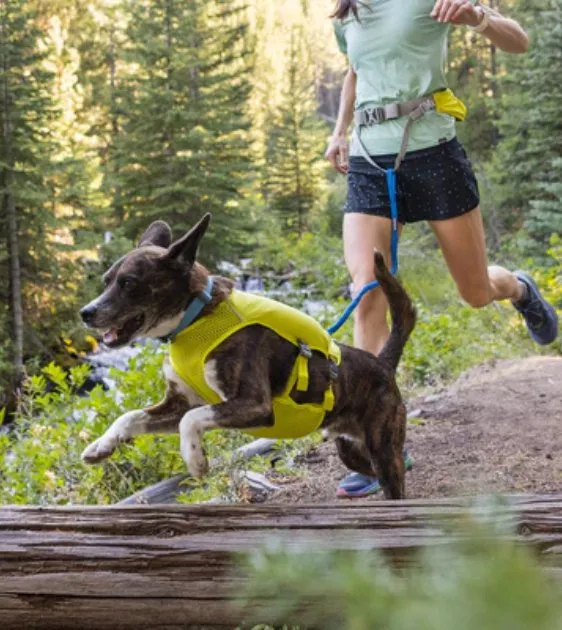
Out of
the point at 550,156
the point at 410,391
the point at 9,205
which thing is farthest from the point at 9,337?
the point at 550,156

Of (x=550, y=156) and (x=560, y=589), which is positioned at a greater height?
(x=560, y=589)

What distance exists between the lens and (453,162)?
4.05 metres

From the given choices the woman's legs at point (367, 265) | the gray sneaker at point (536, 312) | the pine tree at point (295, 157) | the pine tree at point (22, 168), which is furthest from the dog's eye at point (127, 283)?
the pine tree at point (295, 157)

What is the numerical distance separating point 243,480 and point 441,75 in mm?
2400

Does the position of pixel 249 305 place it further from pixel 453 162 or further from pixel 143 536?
pixel 453 162

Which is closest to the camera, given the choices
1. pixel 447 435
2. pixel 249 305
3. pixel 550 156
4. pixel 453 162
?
pixel 249 305

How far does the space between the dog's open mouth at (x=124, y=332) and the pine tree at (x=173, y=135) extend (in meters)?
15.2

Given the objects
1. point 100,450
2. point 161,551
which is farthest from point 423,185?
point 161,551

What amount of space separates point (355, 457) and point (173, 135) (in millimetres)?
16504

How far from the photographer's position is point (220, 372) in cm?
301

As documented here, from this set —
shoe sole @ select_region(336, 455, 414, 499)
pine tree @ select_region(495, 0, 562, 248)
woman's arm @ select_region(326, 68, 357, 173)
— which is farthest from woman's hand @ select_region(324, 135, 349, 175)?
pine tree @ select_region(495, 0, 562, 248)

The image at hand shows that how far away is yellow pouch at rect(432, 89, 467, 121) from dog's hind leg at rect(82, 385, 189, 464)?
2030 millimetres

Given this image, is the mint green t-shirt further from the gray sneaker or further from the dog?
the gray sneaker

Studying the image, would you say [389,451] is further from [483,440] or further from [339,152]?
[339,152]
